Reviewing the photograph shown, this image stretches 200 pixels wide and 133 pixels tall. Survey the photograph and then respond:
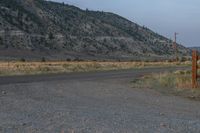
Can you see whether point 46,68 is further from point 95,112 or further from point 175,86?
point 95,112

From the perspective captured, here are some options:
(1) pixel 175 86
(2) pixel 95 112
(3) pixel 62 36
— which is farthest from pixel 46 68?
(3) pixel 62 36

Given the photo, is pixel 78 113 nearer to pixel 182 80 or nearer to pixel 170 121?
pixel 170 121

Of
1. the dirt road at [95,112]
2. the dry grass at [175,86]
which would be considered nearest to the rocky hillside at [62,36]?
the dry grass at [175,86]

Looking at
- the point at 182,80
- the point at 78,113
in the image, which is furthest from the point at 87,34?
the point at 78,113

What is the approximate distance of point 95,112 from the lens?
52.2 ft

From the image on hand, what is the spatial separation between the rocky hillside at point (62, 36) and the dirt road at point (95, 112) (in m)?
79.8

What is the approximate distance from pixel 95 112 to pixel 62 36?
106907 millimetres

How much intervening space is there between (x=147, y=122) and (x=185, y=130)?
1538 mm

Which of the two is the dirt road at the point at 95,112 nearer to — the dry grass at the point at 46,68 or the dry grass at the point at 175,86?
the dry grass at the point at 175,86

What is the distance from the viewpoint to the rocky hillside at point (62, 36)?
11144 centimetres

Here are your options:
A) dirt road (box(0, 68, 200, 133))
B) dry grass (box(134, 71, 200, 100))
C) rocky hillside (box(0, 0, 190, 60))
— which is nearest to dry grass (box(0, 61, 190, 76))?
dry grass (box(134, 71, 200, 100))

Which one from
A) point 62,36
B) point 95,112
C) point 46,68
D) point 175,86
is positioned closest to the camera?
point 95,112

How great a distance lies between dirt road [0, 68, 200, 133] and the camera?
12.4 m

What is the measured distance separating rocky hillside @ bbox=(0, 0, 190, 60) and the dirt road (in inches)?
3142
